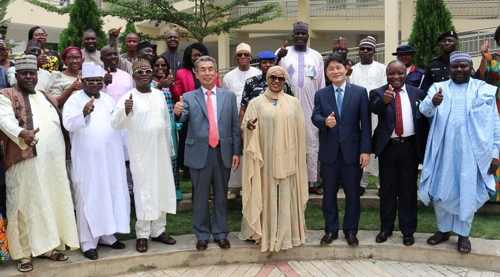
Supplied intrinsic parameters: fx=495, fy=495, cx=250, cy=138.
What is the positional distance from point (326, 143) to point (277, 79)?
0.87 meters

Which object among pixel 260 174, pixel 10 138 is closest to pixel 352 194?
pixel 260 174

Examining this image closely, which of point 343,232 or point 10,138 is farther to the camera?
point 343,232

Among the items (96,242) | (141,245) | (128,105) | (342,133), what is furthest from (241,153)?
(96,242)

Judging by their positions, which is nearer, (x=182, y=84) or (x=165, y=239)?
(x=165, y=239)

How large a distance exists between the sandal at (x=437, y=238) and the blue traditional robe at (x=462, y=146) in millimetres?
244

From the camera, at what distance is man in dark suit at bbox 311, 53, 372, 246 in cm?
525

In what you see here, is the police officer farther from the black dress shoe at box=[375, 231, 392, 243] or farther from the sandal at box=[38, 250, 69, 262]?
the sandal at box=[38, 250, 69, 262]

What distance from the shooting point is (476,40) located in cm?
1324

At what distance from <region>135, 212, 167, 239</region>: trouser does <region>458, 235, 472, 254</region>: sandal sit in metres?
3.22

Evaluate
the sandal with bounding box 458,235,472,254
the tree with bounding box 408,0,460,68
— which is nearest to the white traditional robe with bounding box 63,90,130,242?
the sandal with bounding box 458,235,472,254

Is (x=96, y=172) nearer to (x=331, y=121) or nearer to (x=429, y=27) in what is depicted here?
(x=331, y=121)

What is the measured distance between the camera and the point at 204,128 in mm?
5281

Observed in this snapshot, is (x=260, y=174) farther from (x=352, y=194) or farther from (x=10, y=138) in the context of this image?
(x=10, y=138)

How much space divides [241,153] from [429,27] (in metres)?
7.46
